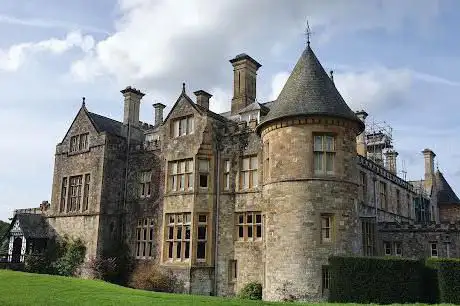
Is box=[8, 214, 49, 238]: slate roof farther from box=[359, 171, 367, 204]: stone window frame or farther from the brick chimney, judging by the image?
box=[359, 171, 367, 204]: stone window frame

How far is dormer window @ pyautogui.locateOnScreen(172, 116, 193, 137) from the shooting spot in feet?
85.2

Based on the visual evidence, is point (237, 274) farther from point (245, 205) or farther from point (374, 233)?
point (374, 233)

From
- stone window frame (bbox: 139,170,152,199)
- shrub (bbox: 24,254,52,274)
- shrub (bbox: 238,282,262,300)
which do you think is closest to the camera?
shrub (bbox: 238,282,262,300)

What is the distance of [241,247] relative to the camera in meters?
23.5

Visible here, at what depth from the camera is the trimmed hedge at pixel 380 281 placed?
1608 cm

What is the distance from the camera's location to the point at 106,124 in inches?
1257

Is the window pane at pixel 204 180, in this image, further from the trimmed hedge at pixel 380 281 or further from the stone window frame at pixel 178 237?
the trimmed hedge at pixel 380 281

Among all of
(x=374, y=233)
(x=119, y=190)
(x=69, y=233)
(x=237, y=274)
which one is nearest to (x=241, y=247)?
(x=237, y=274)

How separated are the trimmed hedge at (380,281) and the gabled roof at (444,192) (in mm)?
29720

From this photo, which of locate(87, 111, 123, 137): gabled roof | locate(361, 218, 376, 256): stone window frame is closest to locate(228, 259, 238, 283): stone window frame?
locate(361, 218, 376, 256): stone window frame

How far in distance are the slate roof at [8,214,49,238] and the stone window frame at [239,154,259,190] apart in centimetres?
1553

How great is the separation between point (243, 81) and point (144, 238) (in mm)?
11474

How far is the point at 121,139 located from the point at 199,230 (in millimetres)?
9438

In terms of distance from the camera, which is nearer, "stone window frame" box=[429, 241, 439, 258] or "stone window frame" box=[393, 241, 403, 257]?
"stone window frame" box=[429, 241, 439, 258]
